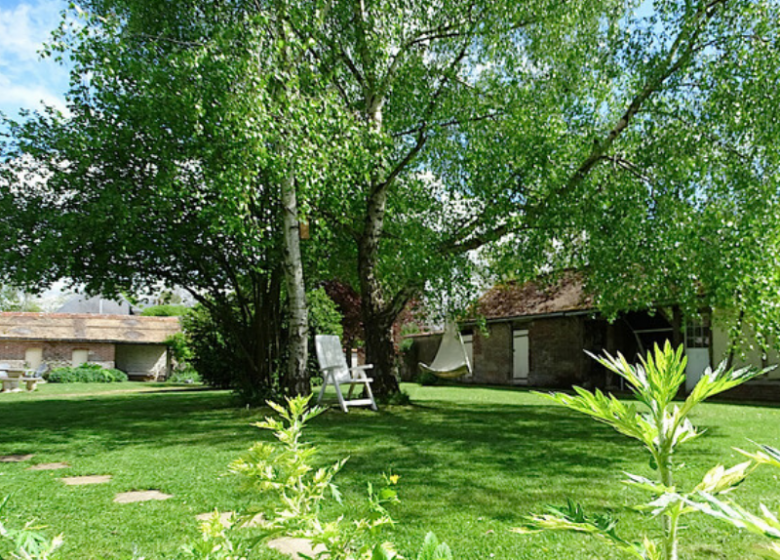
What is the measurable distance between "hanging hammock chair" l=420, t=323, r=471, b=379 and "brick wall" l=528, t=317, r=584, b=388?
185 inches

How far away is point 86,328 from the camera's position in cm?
3177

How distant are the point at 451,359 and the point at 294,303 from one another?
7675 mm

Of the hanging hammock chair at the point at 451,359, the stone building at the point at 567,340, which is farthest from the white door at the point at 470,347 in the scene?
the hanging hammock chair at the point at 451,359

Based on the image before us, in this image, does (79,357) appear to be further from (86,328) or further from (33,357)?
(33,357)

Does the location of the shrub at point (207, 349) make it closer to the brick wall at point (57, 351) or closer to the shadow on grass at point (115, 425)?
the shadow on grass at point (115, 425)

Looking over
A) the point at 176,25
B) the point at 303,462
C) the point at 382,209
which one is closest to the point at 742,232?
the point at 382,209

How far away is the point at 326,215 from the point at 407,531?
8.01m

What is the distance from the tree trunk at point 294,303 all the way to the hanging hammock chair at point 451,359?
6119 mm

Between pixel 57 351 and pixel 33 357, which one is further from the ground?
pixel 57 351

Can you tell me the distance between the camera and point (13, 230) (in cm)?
939

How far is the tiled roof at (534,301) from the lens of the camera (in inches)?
734

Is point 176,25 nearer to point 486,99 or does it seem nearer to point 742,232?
point 486,99

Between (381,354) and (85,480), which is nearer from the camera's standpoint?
(85,480)

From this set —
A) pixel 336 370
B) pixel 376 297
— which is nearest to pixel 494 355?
pixel 376 297
